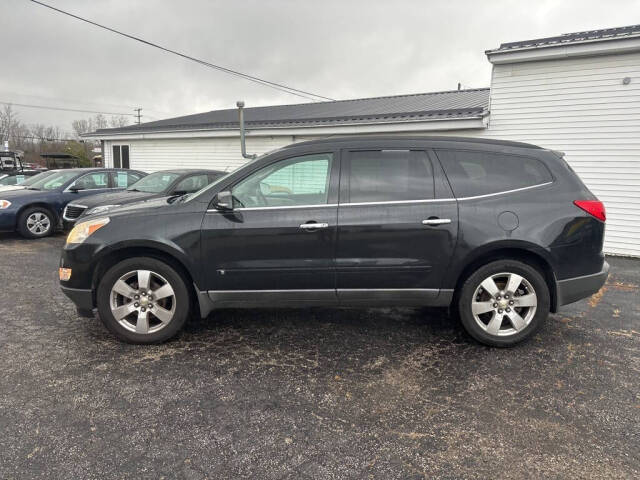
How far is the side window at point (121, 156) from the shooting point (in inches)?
648

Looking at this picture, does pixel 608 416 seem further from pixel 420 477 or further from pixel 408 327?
pixel 408 327

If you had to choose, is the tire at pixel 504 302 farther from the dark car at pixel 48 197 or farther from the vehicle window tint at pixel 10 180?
the vehicle window tint at pixel 10 180

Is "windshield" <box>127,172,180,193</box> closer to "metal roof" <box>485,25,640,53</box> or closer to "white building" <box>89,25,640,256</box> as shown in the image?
"white building" <box>89,25,640,256</box>

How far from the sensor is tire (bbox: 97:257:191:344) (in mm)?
3293

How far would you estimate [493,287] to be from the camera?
331 cm

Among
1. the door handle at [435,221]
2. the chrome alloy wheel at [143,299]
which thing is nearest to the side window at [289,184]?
the door handle at [435,221]

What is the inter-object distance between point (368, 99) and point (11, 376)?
14784mm

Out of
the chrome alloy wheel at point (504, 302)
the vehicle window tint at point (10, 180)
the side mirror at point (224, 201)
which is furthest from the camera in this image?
the vehicle window tint at point (10, 180)

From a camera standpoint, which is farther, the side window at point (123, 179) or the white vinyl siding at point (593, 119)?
the side window at point (123, 179)

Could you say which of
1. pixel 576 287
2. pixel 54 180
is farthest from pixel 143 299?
pixel 54 180

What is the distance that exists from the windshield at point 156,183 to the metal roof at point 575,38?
267 inches

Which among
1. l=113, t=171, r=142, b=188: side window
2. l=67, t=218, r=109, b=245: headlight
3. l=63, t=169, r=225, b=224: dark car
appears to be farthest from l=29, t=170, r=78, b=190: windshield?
l=67, t=218, r=109, b=245: headlight

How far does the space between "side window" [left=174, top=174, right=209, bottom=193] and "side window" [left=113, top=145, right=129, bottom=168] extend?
9.93m

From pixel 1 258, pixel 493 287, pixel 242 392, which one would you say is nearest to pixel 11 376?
pixel 242 392
